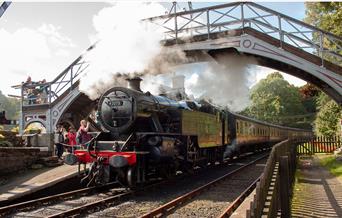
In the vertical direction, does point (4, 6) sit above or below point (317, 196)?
above

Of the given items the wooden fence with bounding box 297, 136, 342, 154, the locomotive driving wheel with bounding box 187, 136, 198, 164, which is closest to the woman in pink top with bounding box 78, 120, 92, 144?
the locomotive driving wheel with bounding box 187, 136, 198, 164

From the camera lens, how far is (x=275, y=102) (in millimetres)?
72562

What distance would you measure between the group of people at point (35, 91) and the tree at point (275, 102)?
5156 cm

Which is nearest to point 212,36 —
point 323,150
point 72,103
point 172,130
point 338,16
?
point 338,16

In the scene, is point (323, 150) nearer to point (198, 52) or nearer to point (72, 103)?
point (198, 52)

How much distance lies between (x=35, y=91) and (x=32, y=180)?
14.1 meters

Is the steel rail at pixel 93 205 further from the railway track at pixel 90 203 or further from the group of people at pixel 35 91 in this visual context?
the group of people at pixel 35 91

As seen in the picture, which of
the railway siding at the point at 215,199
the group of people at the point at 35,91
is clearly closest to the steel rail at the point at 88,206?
the railway siding at the point at 215,199

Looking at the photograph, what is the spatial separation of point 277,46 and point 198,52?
4082 millimetres

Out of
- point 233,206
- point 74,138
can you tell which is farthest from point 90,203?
point 74,138

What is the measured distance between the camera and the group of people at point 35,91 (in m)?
23.5

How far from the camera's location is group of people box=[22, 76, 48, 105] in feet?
77.3

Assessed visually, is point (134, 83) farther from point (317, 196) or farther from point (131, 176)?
point (317, 196)

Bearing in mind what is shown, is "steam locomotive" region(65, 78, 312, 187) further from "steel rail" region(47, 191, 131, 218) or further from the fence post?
the fence post
